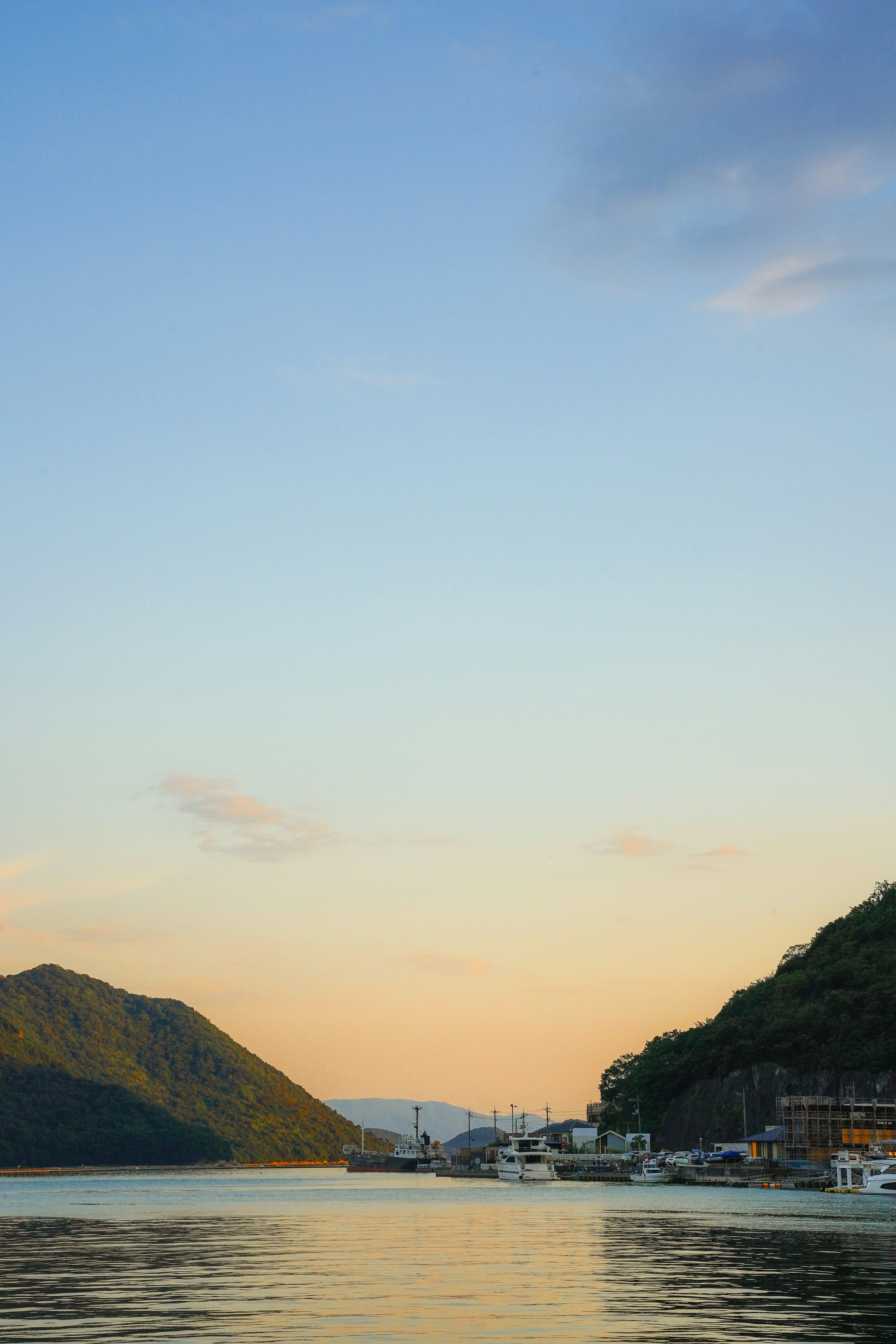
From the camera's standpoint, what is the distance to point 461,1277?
49469 mm

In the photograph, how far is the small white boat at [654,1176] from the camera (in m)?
182

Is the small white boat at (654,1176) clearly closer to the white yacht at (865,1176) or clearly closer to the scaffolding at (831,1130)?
the scaffolding at (831,1130)

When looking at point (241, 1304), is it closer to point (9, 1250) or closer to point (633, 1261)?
point (633, 1261)

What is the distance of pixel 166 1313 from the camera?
36938 mm

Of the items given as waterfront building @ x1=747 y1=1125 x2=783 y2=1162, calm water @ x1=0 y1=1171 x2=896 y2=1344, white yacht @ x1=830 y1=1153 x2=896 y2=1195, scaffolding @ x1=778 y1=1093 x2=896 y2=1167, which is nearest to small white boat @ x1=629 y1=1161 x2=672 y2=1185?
scaffolding @ x1=778 y1=1093 x2=896 y2=1167

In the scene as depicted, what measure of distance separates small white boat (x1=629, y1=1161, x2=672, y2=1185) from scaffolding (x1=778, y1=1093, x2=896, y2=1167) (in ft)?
49.3

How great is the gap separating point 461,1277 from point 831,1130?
15903 cm

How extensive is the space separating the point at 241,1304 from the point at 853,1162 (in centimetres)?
11571

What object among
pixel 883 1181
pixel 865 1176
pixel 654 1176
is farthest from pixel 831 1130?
pixel 883 1181

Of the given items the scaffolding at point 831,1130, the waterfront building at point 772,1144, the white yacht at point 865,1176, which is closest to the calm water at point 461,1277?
the white yacht at point 865,1176

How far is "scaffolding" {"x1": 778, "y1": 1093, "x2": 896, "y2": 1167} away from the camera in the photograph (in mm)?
188250

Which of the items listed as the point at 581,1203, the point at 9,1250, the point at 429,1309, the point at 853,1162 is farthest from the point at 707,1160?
the point at 429,1309

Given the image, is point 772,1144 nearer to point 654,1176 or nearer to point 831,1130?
point 831,1130

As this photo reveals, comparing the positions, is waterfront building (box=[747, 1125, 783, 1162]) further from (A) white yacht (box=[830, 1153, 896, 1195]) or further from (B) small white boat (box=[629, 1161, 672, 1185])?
(A) white yacht (box=[830, 1153, 896, 1195])
